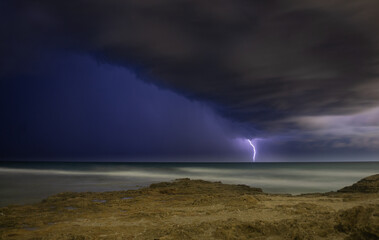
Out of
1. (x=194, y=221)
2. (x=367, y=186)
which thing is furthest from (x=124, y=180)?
(x=194, y=221)

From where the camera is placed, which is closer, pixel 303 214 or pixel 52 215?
pixel 303 214

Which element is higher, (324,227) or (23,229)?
(324,227)

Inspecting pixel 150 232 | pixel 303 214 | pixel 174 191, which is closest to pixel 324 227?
pixel 303 214

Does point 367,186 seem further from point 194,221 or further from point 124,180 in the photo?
point 124,180

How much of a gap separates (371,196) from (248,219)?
9.24 metres

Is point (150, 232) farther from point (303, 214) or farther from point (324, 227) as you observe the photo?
point (303, 214)

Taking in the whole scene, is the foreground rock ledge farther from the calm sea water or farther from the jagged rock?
the calm sea water

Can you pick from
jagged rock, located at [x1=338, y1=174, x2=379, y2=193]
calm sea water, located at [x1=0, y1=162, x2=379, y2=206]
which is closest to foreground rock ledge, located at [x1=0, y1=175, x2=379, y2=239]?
jagged rock, located at [x1=338, y1=174, x2=379, y2=193]

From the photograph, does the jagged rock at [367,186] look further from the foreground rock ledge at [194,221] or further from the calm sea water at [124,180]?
the calm sea water at [124,180]

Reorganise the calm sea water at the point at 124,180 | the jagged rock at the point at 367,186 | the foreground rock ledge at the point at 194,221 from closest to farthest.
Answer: the foreground rock ledge at the point at 194,221, the jagged rock at the point at 367,186, the calm sea water at the point at 124,180

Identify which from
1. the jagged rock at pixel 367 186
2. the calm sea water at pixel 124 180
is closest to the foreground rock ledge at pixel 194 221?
the jagged rock at pixel 367 186

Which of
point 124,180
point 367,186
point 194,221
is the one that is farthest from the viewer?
point 124,180

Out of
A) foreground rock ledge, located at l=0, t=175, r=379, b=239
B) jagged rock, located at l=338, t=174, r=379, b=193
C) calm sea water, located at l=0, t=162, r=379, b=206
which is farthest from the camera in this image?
calm sea water, located at l=0, t=162, r=379, b=206

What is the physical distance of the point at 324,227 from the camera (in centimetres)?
787
